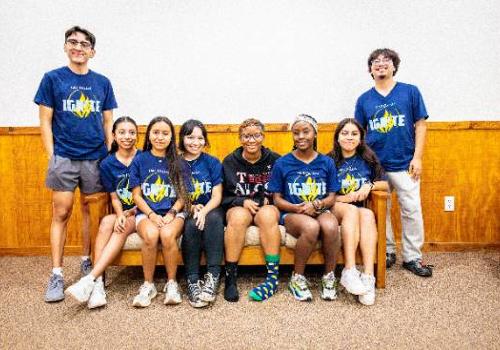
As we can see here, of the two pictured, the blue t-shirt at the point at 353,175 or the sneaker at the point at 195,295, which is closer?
the sneaker at the point at 195,295

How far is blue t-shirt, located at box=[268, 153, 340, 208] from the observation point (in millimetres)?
2434

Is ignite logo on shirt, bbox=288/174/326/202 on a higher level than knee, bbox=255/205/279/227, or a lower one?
higher

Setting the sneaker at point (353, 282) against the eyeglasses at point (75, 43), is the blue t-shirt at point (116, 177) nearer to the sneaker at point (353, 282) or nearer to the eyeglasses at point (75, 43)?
the eyeglasses at point (75, 43)

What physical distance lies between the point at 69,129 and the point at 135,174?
0.47 meters

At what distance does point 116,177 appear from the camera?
2.50 metres

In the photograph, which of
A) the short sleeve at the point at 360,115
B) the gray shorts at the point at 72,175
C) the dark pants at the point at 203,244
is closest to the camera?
the dark pants at the point at 203,244

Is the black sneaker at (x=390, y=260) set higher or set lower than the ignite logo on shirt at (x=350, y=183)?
lower

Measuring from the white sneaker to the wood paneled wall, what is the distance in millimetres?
1020

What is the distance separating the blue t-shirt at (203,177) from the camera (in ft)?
8.18

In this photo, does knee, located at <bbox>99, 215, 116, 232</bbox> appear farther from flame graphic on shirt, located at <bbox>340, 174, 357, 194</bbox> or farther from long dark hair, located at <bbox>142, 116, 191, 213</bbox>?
flame graphic on shirt, located at <bbox>340, 174, 357, 194</bbox>

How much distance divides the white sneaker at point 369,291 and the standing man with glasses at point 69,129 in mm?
1634

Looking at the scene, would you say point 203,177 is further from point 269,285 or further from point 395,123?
point 395,123

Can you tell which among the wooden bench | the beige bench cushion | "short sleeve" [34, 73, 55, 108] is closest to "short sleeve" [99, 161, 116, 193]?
the wooden bench

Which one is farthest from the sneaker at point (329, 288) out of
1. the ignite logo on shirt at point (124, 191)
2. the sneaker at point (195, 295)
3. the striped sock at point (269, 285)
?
the ignite logo on shirt at point (124, 191)
